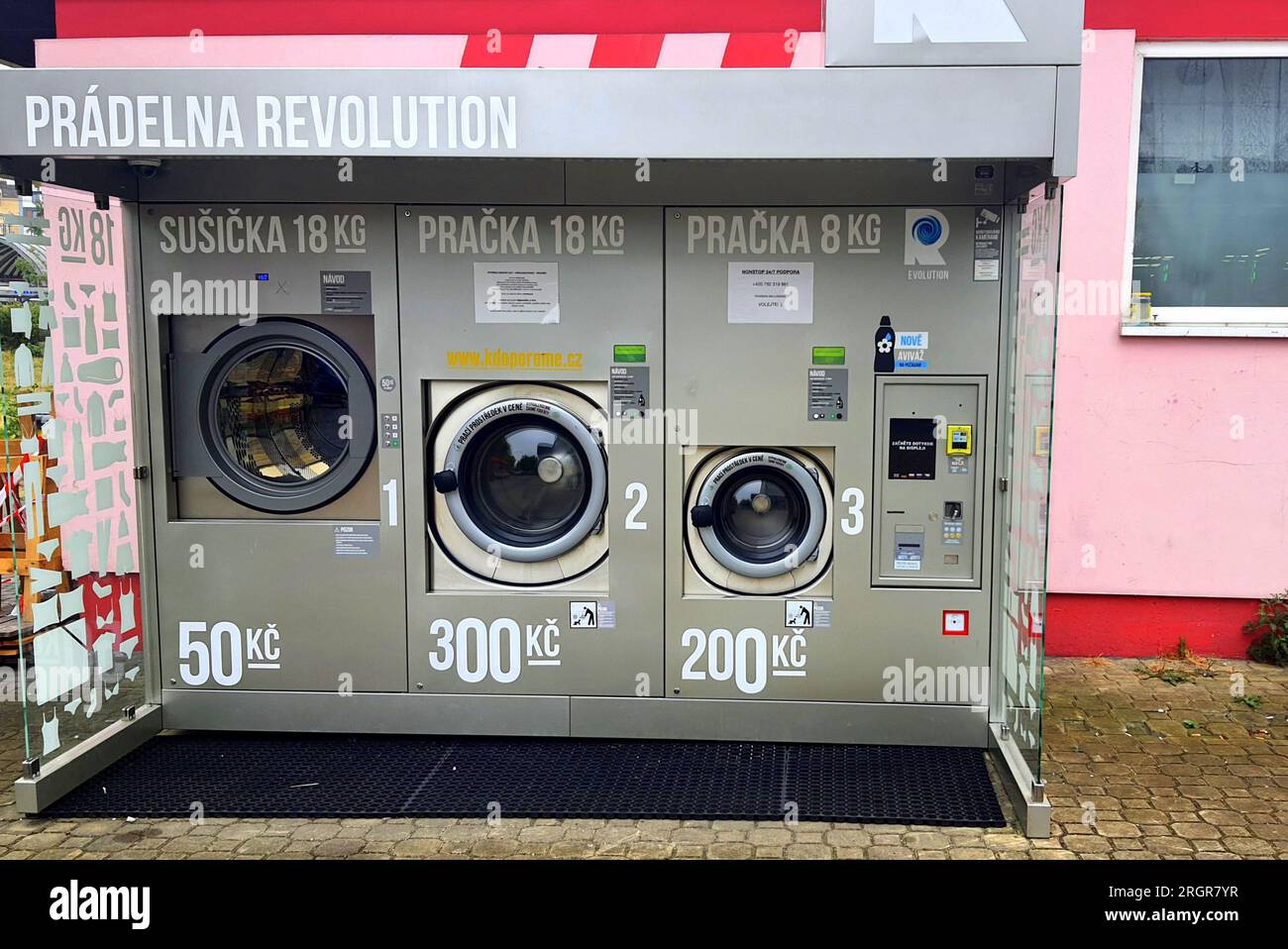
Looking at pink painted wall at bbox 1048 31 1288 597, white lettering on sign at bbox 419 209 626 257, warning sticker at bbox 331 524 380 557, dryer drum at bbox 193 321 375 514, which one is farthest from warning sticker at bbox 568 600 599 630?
pink painted wall at bbox 1048 31 1288 597

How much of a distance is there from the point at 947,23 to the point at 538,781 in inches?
124

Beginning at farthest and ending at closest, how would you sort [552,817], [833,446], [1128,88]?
[1128,88] < [833,446] < [552,817]

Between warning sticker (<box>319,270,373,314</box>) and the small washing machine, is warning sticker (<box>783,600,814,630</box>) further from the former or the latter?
warning sticker (<box>319,270,373,314</box>)

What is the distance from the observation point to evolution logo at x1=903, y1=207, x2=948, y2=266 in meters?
4.36

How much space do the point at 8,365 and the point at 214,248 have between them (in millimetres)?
933

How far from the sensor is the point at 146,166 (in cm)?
449

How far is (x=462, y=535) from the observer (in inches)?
184

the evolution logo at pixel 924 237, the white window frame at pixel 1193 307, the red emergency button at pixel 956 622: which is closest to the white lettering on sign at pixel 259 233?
the evolution logo at pixel 924 237

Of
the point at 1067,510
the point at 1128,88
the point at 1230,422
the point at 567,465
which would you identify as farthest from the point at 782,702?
the point at 1128,88

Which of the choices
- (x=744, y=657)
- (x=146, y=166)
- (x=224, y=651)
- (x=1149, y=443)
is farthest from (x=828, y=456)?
(x=146, y=166)

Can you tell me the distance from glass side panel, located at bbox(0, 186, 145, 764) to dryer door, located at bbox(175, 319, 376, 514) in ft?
1.07

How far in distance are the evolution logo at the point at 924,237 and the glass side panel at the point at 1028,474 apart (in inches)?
11.9

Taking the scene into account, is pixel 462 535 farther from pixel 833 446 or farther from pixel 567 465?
pixel 833 446

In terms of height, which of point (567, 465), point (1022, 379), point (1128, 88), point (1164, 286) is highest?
point (1128, 88)
